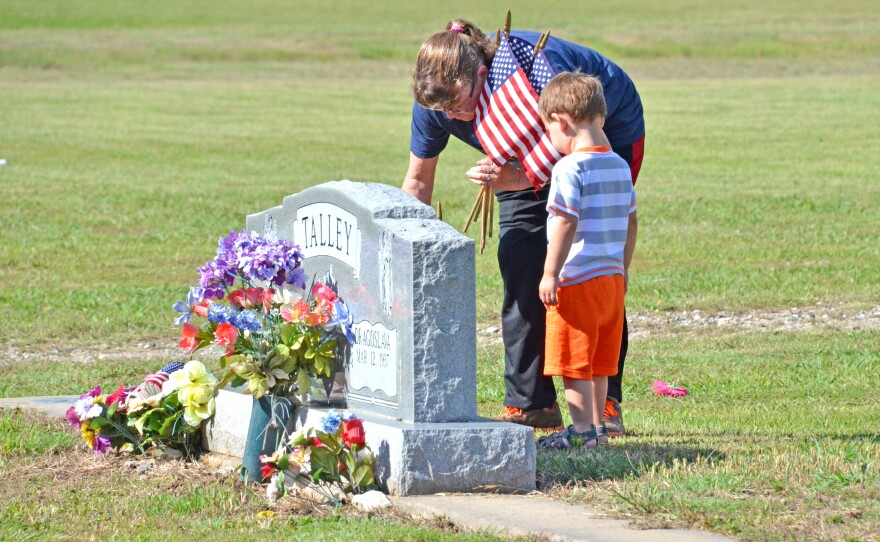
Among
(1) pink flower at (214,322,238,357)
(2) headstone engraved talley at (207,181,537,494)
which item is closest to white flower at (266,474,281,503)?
(2) headstone engraved talley at (207,181,537,494)

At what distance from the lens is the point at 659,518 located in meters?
4.59

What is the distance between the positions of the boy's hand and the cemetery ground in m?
0.65

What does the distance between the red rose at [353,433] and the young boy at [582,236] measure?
799 mm

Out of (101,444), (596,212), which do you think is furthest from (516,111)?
(101,444)

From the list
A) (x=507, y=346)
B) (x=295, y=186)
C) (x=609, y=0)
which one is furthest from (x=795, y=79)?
(x=609, y=0)

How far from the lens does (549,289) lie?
530 centimetres

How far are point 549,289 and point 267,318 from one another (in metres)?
1.16

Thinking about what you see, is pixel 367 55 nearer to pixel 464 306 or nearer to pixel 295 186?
pixel 295 186

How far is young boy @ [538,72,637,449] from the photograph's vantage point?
5309 millimetres

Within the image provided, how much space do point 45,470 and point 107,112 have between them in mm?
21091

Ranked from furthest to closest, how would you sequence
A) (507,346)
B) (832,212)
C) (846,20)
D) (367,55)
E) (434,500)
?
(846,20), (367,55), (832,212), (507,346), (434,500)

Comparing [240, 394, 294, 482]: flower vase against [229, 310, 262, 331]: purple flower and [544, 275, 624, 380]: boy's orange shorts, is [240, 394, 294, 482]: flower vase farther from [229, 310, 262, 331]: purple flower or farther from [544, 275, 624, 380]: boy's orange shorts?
[544, 275, 624, 380]: boy's orange shorts

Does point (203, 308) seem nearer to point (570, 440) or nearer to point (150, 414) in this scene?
point (150, 414)

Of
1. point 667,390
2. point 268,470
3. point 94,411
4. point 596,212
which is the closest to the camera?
point 268,470
